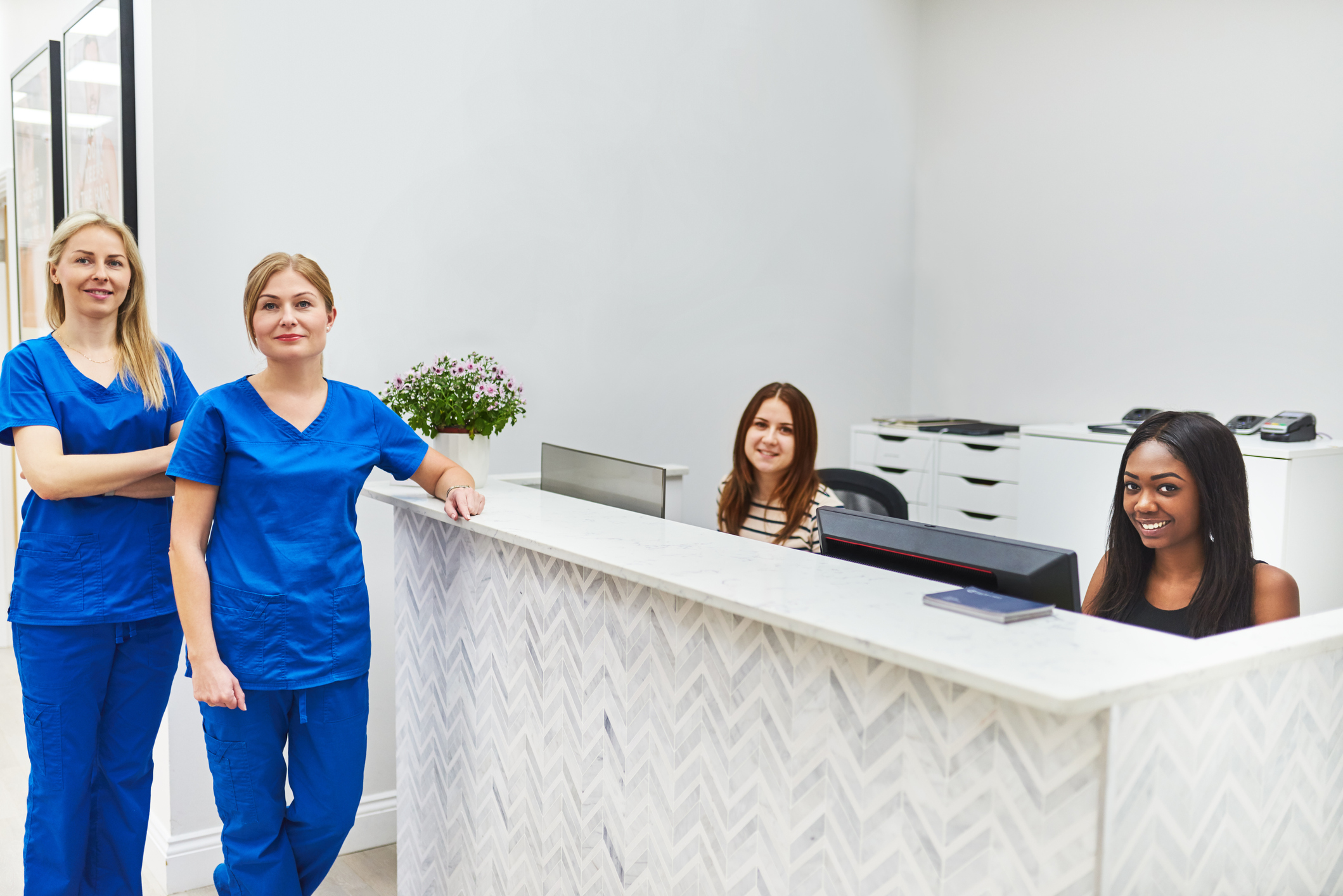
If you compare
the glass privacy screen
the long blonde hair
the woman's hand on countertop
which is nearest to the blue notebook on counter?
the glass privacy screen

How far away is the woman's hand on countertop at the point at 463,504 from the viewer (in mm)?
2031

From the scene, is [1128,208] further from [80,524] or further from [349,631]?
[80,524]

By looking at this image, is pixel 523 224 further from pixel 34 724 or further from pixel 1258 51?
pixel 1258 51

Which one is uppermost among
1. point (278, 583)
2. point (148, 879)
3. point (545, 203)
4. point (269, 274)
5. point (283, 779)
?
point (545, 203)

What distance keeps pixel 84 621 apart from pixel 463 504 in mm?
759

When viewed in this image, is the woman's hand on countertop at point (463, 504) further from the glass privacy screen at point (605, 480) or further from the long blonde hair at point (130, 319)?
the long blonde hair at point (130, 319)

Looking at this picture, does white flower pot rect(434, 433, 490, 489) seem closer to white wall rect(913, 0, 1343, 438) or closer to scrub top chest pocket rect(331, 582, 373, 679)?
scrub top chest pocket rect(331, 582, 373, 679)

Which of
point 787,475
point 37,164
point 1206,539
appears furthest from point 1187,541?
point 37,164

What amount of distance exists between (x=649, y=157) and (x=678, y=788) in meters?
2.34

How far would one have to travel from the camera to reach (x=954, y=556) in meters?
1.51

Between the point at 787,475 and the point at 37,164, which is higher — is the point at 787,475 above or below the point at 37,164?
below

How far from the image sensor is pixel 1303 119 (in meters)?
3.34

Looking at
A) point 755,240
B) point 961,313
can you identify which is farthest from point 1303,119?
point 755,240

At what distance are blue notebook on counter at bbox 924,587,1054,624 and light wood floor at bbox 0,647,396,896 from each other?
1914 millimetres
